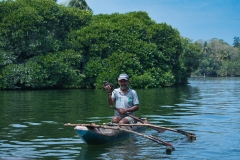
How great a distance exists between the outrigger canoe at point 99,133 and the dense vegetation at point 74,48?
87.7ft

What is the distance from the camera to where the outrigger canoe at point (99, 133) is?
1013 centimetres

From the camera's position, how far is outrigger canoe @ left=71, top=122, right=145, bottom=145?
10133 millimetres

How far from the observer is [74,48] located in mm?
42438

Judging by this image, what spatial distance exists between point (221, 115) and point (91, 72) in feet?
81.5

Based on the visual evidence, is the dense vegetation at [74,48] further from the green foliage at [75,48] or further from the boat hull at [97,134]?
the boat hull at [97,134]

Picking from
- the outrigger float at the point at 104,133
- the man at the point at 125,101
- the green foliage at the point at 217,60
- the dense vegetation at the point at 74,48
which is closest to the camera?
the outrigger float at the point at 104,133

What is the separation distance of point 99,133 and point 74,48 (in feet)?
107

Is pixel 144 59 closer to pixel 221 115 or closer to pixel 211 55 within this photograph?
pixel 221 115

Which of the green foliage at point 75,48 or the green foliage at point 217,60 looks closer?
the green foliage at point 75,48

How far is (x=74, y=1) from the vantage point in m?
52.7

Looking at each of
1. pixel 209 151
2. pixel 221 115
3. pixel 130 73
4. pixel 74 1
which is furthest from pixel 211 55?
pixel 209 151

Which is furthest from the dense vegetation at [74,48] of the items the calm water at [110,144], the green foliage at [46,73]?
the calm water at [110,144]

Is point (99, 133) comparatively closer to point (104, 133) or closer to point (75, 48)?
point (104, 133)

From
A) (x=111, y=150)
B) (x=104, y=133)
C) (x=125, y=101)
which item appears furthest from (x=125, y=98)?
(x=111, y=150)
